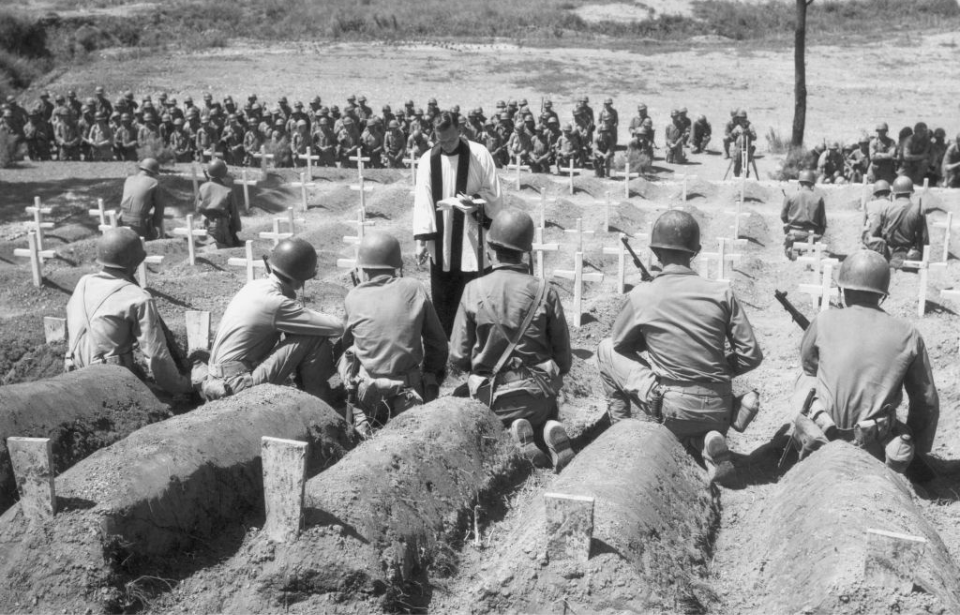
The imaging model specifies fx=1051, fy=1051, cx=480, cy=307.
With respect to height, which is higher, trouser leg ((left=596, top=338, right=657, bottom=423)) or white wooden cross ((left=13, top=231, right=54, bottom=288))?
trouser leg ((left=596, top=338, right=657, bottom=423))

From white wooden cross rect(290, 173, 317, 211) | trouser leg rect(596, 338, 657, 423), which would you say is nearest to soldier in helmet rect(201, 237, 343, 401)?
trouser leg rect(596, 338, 657, 423)

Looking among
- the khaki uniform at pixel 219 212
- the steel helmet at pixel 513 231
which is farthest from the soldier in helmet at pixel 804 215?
the steel helmet at pixel 513 231

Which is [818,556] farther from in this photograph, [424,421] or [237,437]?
[237,437]

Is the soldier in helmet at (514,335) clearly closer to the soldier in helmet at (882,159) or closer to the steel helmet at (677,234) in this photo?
the steel helmet at (677,234)

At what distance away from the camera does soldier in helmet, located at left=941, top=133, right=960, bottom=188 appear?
20750 millimetres

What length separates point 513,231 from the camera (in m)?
6.14

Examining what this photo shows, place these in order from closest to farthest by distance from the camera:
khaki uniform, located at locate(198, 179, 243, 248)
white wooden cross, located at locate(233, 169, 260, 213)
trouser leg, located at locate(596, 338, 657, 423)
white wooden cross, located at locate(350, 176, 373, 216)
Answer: trouser leg, located at locate(596, 338, 657, 423)
khaki uniform, located at locate(198, 179, 243, 248)
white wooden cross, located at locate(350, 176, 373, 216)
white wooden cross, located at locate(233, 169, 260, 213)

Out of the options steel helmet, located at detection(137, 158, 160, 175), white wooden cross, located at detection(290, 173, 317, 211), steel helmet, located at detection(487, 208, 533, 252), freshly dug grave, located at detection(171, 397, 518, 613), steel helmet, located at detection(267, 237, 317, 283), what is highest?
steel helmet, located at detection(487, 208, 533, 252)

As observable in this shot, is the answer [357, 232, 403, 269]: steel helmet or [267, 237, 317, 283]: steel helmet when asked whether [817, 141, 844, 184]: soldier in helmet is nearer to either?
[357, 232, 403, 269]: steel helmet

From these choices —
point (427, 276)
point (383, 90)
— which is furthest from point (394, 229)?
point (383, 90)

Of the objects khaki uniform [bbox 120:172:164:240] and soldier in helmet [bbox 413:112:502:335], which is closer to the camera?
soldier in helmet [bbox 413:112:502:335]

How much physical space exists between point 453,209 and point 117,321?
2522 millimetres

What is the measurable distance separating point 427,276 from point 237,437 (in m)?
8.82

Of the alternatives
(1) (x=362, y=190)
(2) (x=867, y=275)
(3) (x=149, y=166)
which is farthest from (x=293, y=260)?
(1) (x=362, y=190)
